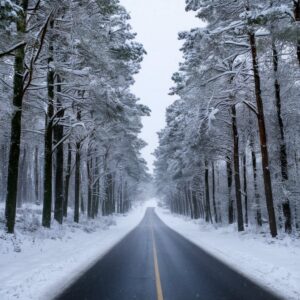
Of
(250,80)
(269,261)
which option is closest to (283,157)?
(250,80)

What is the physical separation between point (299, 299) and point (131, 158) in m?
40.1

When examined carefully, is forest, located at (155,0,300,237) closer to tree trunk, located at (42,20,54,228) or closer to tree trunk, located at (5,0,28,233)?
tree trunk, located at (42,20,54,228)

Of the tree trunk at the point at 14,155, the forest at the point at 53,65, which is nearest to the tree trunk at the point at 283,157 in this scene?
the forest at the point at 53,65

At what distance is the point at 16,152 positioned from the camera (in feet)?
45.7

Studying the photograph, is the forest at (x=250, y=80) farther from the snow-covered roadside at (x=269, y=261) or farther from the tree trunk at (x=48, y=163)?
the tree trunk at (x=48, y=163)

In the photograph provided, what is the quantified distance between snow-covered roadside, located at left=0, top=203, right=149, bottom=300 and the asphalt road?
53 centimetres

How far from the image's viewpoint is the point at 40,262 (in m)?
11.0

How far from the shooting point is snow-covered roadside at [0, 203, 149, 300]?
7.79 metres

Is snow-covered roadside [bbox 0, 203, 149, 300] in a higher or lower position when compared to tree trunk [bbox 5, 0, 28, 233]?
lower

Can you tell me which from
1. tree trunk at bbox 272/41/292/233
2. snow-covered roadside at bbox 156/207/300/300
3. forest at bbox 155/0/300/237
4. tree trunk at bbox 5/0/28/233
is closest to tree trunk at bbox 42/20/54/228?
tree trunk at bbox 5/0/28/233

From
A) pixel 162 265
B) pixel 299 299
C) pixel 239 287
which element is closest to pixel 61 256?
pixel 162 265

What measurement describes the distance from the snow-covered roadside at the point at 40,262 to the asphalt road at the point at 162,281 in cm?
53

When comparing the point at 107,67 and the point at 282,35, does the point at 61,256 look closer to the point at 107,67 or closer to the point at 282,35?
the point at 107,67

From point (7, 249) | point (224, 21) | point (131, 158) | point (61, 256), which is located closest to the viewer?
point (7, 249)
